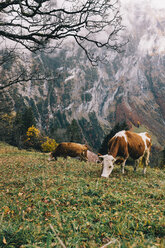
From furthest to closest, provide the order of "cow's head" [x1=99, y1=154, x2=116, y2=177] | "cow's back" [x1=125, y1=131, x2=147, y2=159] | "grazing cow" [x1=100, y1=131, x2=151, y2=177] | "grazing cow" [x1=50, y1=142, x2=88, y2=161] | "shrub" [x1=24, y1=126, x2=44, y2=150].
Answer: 1. "shrub" [x1=24, y1=126, x2=44, y2=150]
2. "grazing cow" [x1=50, y1=142, x2=88, y2=161]
3. "cow's back" [x1=125, y1=131, x2=147, y2=159]
4. "grazing cow" [x1=100, y1=131, x2=151, y2=177]
5. "cow's head" [x1=99, y1=154, x2=116, y2=177]

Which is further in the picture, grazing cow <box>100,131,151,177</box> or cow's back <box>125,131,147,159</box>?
cow's back <box>125,131,147,159</box>

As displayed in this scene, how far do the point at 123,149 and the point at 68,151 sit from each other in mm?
10064

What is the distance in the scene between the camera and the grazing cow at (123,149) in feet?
32.8

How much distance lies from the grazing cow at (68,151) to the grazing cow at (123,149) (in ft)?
29.0

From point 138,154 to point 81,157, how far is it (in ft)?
31.5

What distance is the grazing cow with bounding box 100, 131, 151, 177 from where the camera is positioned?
9997 mm

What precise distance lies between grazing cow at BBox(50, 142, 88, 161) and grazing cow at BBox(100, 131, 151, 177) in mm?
8844

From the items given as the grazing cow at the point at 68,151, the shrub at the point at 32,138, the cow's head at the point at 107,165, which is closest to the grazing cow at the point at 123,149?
the cow's head at the point at 107,165

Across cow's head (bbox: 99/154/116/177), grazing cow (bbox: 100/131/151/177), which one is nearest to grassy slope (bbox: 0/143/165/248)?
cow's head (bbox: 99/154/116/177)

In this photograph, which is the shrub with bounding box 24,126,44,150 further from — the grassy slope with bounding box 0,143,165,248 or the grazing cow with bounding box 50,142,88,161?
the grassy slope with bounding box 0,143,165,248

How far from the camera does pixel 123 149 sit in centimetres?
1140

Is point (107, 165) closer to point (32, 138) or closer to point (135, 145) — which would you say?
point (135, 145)

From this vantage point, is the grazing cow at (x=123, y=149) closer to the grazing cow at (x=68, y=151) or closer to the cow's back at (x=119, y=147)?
the cow's back at (x=119, y=147)

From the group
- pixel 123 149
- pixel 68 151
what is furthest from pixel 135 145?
pixel 68 151
